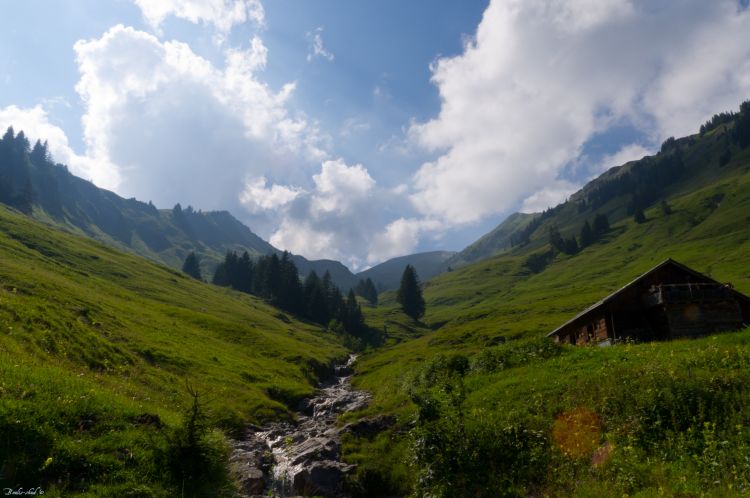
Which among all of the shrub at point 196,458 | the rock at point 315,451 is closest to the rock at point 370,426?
the rock at point 315,451

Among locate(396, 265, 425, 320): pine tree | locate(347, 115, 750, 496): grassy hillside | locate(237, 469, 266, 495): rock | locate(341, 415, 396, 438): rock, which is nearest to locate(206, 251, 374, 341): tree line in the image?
locate(396, 265, 425, 320): pine tree

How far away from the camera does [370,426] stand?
28.6m

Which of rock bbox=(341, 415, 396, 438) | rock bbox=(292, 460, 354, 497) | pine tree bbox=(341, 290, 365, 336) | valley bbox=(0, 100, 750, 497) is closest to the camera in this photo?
valley bbox=(0, 100, 750, 497)

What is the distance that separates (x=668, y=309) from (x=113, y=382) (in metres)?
45.3

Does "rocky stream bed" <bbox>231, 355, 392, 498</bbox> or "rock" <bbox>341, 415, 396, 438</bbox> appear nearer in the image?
"rocky stream bed" <bbox>231, 355, 392, 498</bbox>

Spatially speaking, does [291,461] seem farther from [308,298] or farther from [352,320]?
[308,298]

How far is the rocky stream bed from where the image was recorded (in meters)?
22.0

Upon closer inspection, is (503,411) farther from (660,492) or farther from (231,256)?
(231,256)

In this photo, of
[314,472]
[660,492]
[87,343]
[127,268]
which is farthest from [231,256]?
[660,492]

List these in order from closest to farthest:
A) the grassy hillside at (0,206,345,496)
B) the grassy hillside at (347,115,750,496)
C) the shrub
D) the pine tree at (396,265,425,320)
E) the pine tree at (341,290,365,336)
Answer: the grassy hillside at (0,206,345,496)
the grassy hillside at (347,115,750,496)
the shrub
the pine tree at (341,290,365,336)
the pine tree at (396,265,425,320)

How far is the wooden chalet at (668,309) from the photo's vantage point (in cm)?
4259

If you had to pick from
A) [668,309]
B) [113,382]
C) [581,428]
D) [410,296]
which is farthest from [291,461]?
[410,296]

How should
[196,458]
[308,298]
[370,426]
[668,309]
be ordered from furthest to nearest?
[308,298], [668,309], [370,426], [196,458]

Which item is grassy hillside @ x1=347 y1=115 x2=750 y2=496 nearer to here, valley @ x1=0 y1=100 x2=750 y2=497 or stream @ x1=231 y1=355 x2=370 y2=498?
valley @ x1=0 y1=100 x2=750 y2=497
